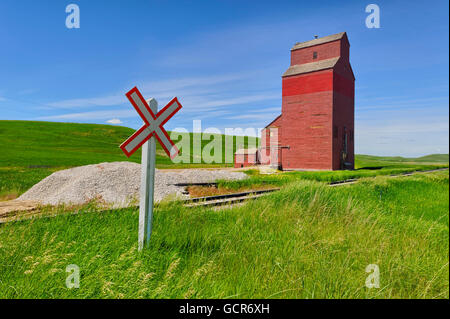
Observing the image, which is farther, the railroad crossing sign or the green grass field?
the railroad crossing sign

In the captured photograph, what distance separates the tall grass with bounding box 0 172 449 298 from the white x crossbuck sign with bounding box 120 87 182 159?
4.75 ft

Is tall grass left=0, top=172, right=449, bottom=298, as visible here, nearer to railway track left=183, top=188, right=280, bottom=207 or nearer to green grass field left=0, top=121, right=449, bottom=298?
green grass field left=0, top=121, right=449, bottom=298

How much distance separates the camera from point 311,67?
3316 centimetres

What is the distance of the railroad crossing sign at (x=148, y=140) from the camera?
13.4ft

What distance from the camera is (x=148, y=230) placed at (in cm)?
424

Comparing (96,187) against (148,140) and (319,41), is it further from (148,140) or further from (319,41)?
(319,41)

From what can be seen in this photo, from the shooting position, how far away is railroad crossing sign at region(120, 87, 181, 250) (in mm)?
4098

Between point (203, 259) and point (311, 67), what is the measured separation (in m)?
33.7

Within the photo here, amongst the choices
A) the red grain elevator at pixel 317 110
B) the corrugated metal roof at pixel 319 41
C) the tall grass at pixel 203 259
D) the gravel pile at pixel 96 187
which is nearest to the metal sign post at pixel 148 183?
the tall grass at pixel 203 259

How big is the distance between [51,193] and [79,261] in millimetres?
11261

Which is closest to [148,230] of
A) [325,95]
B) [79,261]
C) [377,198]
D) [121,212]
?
[79,261]

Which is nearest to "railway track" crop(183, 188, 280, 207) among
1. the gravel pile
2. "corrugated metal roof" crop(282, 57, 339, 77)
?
the gravel pile

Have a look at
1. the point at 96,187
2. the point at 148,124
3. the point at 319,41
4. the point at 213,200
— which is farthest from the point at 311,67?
the point at 148,124
